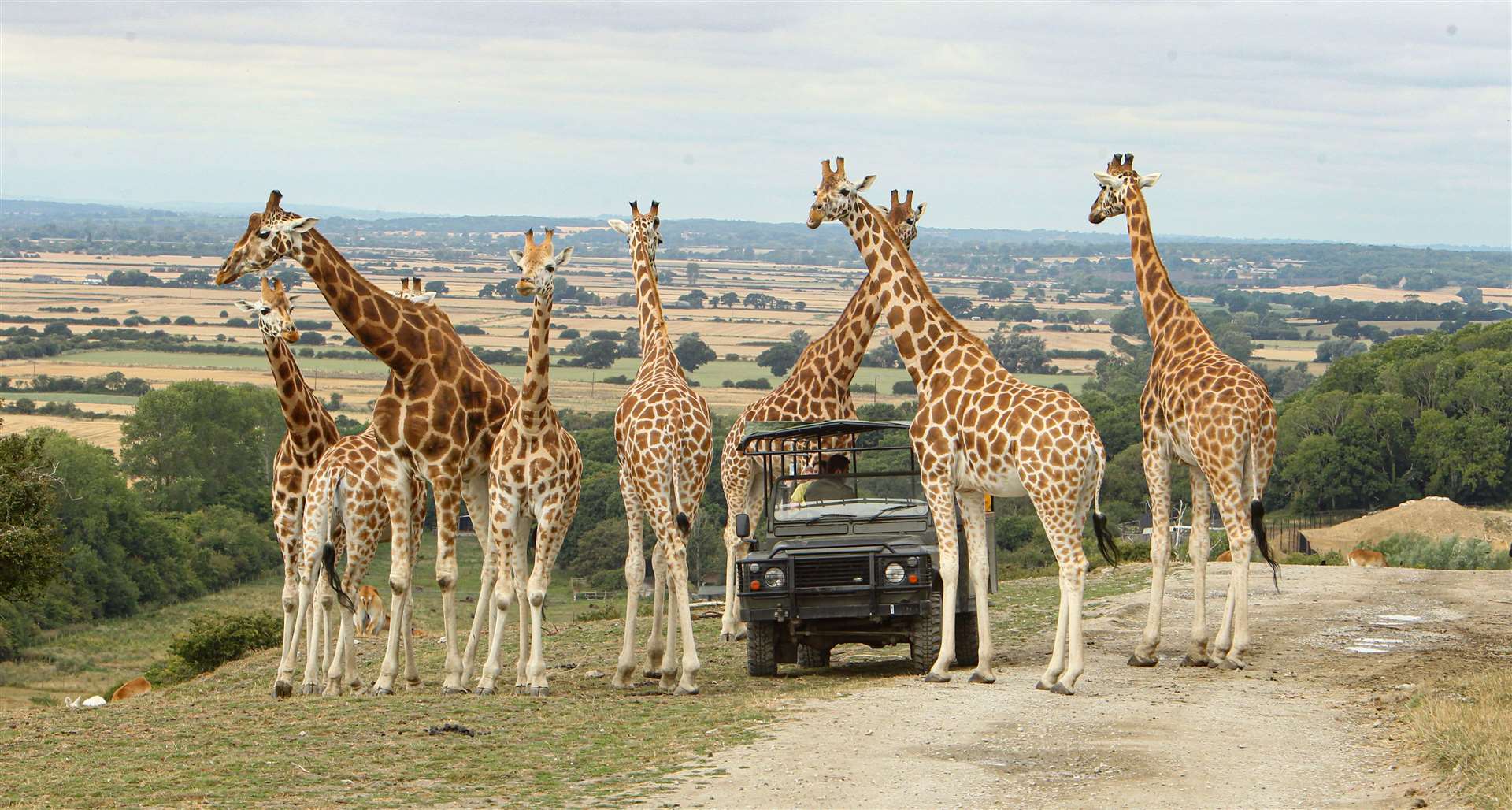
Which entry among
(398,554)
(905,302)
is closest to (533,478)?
(398,554)

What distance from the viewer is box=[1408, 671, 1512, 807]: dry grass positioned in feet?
35.3

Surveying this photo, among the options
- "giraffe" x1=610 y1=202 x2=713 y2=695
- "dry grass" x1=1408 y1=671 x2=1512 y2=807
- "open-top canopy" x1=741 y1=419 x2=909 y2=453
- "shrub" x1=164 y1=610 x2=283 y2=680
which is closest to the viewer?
"dry grass" x1=1408 y1=671 x2=1512 y2=807

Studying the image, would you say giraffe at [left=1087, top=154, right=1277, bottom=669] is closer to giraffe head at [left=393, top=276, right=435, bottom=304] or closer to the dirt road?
the dirt road

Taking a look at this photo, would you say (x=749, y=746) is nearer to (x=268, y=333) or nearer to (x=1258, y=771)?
(x=1258, y=771)

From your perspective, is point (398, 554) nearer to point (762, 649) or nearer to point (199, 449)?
point (762, 649)

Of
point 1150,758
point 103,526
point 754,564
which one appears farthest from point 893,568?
point 103,526

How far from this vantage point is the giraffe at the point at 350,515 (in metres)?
16.7

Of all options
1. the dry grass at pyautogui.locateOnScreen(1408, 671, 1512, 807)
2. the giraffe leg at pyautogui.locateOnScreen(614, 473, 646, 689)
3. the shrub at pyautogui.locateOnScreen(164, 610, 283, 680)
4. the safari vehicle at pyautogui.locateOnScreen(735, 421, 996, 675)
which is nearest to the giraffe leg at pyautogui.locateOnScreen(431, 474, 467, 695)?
the giraffe leg at pyautogui.locateOnScreen(614, 473, 646, 689)

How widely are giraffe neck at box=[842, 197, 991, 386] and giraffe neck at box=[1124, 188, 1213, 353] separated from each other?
7.54 feet

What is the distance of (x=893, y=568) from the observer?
16016mm

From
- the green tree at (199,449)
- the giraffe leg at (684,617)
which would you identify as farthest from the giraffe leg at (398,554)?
the green tree at (199,449)

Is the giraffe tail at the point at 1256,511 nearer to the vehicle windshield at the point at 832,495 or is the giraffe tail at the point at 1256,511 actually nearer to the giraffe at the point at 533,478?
the vehicle windshield at the point at 832,495

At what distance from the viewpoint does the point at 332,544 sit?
1700 centimetres

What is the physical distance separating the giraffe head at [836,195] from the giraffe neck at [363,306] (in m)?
4.36
